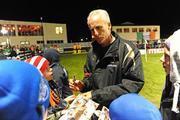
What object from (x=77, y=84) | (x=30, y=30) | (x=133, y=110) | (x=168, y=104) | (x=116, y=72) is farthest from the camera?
(x=30, y=30)

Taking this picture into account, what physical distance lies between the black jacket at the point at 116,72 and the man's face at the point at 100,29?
4.6 inches

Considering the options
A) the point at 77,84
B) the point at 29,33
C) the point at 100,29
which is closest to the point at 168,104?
the point at 100,29

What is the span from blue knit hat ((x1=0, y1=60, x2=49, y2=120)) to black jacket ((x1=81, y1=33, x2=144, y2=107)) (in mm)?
2458

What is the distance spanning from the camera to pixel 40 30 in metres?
80.2

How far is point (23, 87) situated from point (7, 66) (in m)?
0.13

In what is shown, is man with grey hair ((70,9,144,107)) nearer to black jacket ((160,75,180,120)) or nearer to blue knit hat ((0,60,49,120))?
black jacket ((160,75,180,120))

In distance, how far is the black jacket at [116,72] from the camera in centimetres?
403

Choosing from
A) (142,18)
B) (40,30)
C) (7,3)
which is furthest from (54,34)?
(142,18)

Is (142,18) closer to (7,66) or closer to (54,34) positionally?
(54,34)

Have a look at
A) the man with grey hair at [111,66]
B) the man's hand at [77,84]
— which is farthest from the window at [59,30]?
the man with grey hair at [111,66]

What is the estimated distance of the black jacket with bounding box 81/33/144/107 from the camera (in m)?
4.03

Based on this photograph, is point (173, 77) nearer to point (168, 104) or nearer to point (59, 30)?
point (168, 104)

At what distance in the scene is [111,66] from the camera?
417cm

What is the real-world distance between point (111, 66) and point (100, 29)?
0.44 m
